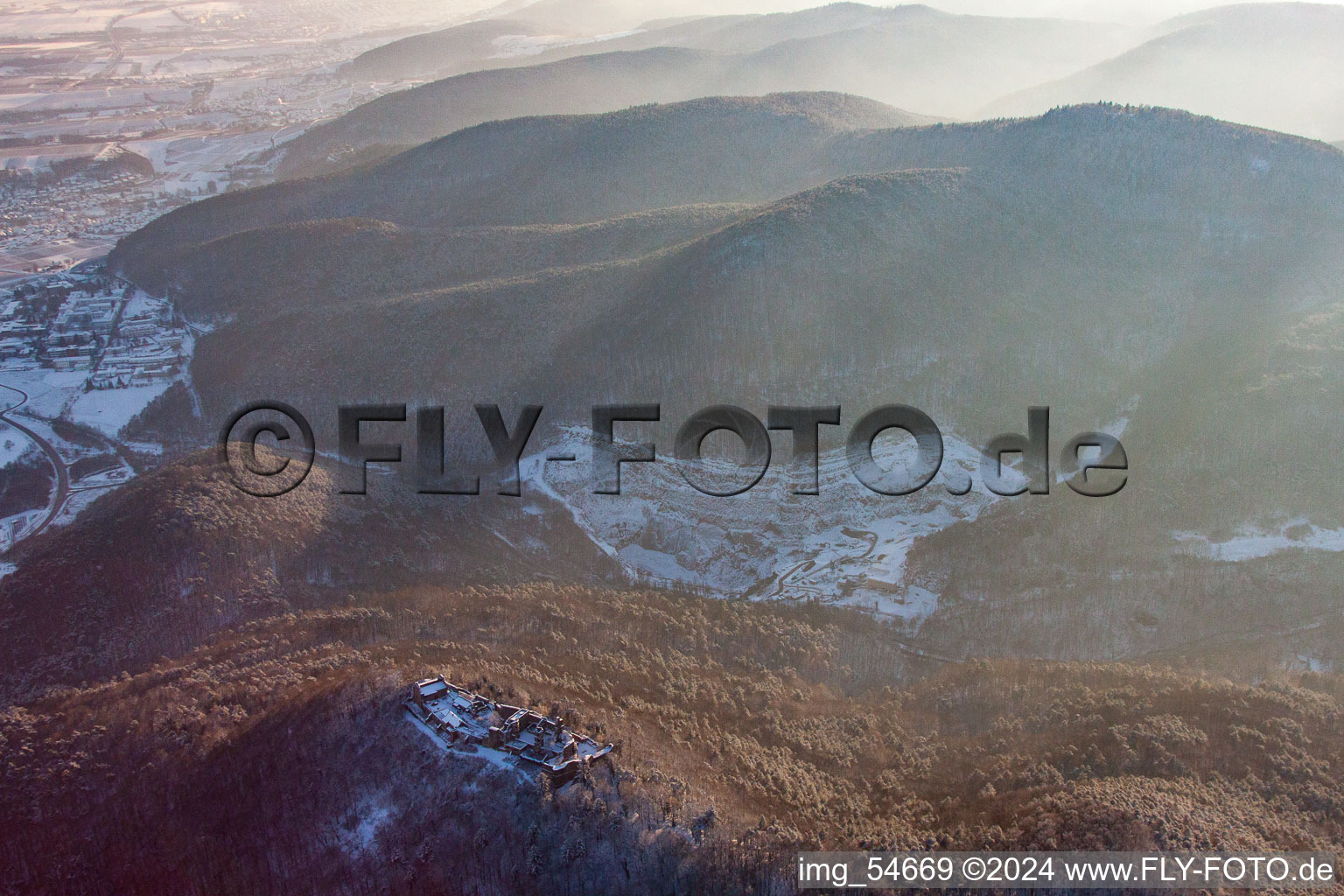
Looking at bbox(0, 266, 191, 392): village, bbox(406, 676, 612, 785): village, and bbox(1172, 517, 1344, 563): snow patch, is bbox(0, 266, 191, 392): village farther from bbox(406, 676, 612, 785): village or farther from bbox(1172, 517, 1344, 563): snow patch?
bbox(1172, 517, 1344, 563): snow patch

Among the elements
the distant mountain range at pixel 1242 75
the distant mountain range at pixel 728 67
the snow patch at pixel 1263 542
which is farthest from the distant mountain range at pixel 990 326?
the distant mountain range at pixel 1242 75

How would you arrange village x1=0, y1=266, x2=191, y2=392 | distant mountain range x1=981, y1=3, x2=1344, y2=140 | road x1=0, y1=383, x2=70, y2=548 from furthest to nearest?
distant mountain range x1=981, y1=3, x2=1344, y2=140, village x1=0, y1=266, x2=191, y2=392, road x1=0, y1=383, x2=70, y2=548

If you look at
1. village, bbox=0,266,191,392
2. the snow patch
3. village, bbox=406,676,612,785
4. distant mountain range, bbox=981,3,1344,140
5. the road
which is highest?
distant mountain range, bbox=981,3,1344,140

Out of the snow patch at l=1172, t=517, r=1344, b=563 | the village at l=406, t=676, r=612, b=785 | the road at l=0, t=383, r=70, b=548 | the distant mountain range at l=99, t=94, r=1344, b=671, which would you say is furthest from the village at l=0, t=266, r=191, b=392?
the snow patch at l=1172, t=517, r=1344, b=563

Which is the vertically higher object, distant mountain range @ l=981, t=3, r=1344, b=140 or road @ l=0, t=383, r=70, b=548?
distant mountain range @ l=981, t=3, r=1344, b=140

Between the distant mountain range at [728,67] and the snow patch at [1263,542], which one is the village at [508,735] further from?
the distant mountain range at [728,67]

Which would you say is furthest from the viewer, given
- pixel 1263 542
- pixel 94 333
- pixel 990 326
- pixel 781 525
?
pixel 94 333

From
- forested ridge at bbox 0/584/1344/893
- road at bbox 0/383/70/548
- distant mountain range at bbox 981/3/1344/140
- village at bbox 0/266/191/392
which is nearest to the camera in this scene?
forested ridge at bbox 0/584/1344/893

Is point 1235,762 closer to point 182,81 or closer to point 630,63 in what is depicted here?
point 630,63

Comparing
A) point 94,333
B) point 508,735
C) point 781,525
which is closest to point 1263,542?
point 781,525

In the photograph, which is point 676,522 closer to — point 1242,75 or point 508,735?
point 508,735
